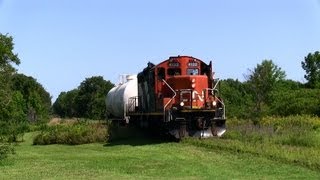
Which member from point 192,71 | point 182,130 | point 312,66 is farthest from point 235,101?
point 182,130

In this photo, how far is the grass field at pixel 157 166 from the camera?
12.9 m

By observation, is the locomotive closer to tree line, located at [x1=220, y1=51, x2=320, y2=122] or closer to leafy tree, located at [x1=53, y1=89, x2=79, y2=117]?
tree line, located at [x1=220, y1=51, x2=320, y2=122]

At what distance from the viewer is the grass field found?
42.4ft

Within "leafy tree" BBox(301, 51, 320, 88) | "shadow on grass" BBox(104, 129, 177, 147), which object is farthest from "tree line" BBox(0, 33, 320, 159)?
"shadow on grass" BBox(104, 129, 177, 147)

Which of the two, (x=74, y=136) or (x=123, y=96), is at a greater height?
(x=123, y=96)

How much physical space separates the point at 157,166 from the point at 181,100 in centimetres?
921

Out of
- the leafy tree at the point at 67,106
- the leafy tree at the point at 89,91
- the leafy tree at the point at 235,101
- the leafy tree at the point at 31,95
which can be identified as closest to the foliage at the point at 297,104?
the leafy tree at the point at 235,101

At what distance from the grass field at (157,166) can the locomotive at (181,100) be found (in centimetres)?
363

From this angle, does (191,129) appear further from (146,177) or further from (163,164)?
(146,177)

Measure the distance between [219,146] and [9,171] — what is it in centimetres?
741

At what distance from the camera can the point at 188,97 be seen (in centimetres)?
2400

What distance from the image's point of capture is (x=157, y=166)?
14867 mm

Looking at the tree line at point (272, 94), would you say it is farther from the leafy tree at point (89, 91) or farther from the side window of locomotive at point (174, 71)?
the leafy tree at point (89, 91)

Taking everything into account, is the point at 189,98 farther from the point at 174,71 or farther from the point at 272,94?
the point at 272,94
